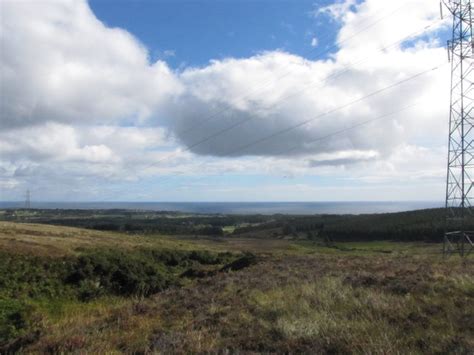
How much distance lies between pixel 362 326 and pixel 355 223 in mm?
145689

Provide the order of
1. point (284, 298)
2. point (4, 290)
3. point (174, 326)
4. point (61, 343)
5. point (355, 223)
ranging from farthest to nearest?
point (355, 223) → point (4, 290) → point (284, 298) → point (174, 326) → point (61, 343)

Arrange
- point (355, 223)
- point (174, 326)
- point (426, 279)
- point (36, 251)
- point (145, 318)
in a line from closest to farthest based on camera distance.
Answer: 1. point (174, 326)
2. point (145, 318)
3. point (426, 279)
4. point (36, 251)
5. point (355, 223)

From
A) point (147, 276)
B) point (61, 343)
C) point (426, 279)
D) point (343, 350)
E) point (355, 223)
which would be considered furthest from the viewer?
point (355, 223)

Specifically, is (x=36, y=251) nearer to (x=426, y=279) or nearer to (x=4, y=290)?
(x=4, y=290)

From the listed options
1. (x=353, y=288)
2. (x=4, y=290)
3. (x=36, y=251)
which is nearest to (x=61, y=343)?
(x=353, y=288)

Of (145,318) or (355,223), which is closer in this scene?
(145,318)

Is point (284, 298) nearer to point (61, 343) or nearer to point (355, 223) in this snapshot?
point (61, 343)

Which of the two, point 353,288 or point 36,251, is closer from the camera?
point 353,288

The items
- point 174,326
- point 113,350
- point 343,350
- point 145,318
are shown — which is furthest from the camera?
point 145,318

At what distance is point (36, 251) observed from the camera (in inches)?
1328

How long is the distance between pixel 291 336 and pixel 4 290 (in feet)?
77.0

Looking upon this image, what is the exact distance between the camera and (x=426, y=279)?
12305 millimetres

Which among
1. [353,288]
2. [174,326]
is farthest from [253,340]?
[353,288]

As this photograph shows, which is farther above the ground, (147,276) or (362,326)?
(362,326)
